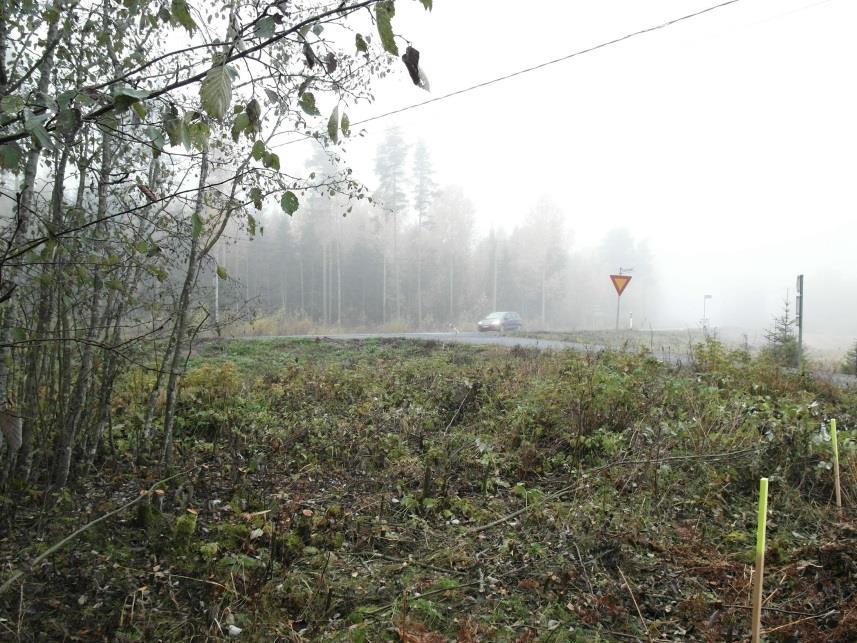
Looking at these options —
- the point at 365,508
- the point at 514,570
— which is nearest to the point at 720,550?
the point at 514,570

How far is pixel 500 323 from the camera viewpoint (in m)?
24.9

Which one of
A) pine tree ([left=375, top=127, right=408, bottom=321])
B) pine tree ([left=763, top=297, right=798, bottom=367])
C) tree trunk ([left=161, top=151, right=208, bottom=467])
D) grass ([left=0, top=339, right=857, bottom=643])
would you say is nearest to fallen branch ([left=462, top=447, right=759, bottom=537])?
grass ([left=0, top=339, right=857, bottom=643])

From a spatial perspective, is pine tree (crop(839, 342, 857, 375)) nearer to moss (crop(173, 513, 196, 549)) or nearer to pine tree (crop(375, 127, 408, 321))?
moss (crop(173, 513, 196, 549))

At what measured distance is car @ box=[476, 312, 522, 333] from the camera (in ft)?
80.7

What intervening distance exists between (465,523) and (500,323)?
69.1 feet

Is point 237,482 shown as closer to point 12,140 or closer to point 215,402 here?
point 215,402

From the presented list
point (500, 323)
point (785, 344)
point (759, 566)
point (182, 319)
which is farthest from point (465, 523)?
point (500, 323)

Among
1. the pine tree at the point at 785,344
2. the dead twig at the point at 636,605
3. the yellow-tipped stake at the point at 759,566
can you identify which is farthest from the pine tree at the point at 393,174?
the yellow-tipped stake at the point at 759,566

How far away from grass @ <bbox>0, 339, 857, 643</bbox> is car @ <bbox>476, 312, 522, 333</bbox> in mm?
17525

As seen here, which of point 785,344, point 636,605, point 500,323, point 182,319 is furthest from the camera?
point 500,323

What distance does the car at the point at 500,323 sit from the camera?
2461 centimetres

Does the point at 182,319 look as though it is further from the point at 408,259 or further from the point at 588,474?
the point at 408,259

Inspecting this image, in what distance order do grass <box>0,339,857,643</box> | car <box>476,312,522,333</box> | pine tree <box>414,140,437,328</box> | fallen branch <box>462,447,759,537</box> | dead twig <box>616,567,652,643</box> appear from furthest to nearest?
pine tree <box>414,140,437,328</box>
car <box>476,312,522,333</box>
fallen branch <box>462,447,759,537</box>
grass <box>0,339,857,643</box>
dead twig <box>616,567,652,643</box>

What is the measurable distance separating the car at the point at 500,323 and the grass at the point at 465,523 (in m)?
17.5
